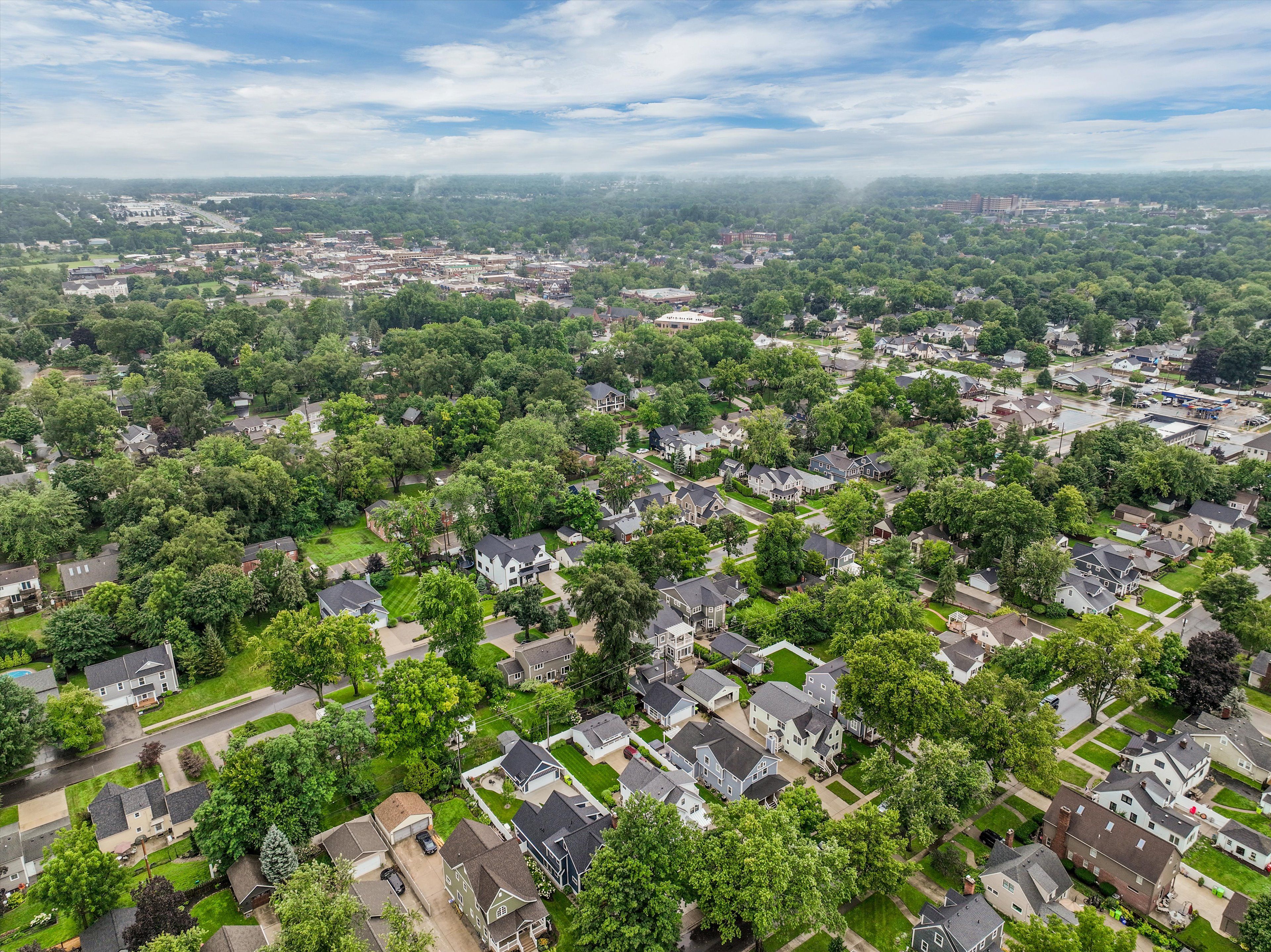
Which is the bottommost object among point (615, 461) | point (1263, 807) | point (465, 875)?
point (1263, 807)

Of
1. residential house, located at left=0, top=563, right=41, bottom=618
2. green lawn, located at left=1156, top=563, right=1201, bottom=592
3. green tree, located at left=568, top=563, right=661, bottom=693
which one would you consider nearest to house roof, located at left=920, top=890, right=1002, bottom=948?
green tree, located at left=568, top=563, right=661, bottom=693

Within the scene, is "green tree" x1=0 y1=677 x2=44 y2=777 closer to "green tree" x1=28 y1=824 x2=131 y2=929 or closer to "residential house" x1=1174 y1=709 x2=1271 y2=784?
"green tree" x1=28 y1=824 x2=131 y2=929

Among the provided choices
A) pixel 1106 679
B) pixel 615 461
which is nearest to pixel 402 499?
pixel 615 461

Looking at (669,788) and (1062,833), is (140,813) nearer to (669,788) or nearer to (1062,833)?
(669,788)

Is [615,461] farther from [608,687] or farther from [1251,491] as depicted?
[1251,491]

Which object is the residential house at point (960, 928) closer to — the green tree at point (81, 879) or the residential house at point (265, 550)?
the green tree at point (81, 879)

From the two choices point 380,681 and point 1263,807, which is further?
point 380,681

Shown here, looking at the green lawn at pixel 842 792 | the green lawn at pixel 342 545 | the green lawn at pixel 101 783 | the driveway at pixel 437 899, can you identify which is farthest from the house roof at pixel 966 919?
the green lawn at pixel 342 545
